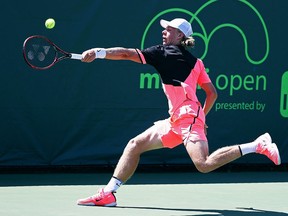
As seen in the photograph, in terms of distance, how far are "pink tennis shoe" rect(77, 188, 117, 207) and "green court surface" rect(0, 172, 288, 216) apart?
0.06 metres

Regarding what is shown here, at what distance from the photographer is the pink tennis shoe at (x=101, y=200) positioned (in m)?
5.95

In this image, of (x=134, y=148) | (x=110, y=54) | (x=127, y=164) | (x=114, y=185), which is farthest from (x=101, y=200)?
(x=110, y=54)

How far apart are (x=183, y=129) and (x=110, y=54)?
760 mm

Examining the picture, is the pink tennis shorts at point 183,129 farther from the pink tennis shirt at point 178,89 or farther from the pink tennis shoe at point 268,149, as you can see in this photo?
the pink tennis shoe at point 268,149

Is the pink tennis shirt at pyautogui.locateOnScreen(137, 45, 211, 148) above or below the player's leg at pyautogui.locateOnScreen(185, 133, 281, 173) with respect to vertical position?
above

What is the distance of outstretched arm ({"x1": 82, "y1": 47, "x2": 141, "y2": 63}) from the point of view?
555 cm

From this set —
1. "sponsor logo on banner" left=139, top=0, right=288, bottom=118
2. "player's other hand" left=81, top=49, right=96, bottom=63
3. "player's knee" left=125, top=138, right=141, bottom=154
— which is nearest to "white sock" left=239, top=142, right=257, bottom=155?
"player's knee" left=125, top=138, right=141, bottom=154

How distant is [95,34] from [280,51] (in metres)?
2.01

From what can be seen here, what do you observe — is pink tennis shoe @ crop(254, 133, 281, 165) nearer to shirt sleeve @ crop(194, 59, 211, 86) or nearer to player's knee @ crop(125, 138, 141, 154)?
shirt sleeve @ crop(194, 59, 211, 86)

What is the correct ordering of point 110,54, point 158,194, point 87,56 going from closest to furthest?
point 87,56, point 110,54, point 158,194

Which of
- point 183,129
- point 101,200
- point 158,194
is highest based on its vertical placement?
point 183,129

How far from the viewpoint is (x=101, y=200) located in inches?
234

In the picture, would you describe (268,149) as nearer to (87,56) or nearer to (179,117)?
(179,117)

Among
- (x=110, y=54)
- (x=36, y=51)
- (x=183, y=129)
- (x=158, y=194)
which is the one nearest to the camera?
(x=110, y=54)
